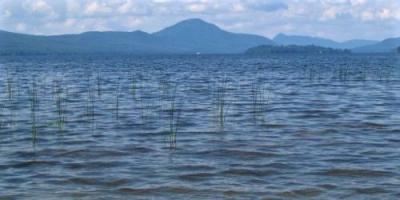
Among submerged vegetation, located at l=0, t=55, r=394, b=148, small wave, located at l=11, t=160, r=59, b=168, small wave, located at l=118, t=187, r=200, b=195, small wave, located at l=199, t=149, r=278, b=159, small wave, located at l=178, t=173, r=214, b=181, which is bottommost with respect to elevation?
small wave, located at l=118, t=187, r=200, b=195

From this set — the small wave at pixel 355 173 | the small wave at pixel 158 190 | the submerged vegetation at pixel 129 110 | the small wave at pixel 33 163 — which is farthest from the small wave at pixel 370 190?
the small wave at pixel 33 163

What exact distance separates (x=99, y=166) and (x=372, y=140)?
972 centimetres

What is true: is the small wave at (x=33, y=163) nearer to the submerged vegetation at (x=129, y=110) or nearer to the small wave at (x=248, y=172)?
the submerged vegetation at (x=129, y=110)

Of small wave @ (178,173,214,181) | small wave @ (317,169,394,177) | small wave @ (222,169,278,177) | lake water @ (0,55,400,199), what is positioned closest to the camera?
lake water @ (0,55,400,199)

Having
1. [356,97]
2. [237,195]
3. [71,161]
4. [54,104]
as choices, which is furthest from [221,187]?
[356,97]

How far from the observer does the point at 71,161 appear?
17.5 metres

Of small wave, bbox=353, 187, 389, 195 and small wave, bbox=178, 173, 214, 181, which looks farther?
small wave, bbox=178, 173, 214, 181

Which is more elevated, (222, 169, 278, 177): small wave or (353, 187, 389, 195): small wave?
(222, 169, 278, 177): small wave

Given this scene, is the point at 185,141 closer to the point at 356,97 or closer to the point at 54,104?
the point at 54,104

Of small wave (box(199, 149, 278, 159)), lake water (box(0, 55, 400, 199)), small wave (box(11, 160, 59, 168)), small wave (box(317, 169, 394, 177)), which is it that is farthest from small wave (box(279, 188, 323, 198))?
small wave (box(11, 160, 59, 168))

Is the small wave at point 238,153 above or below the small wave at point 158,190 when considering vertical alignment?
above

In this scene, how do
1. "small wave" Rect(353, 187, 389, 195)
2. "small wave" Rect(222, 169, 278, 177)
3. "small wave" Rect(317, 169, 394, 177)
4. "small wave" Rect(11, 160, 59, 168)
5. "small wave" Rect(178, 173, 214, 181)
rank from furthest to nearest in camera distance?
"small wave" Rect(11, 160, 59, 168), "small wave" Rect(222, 169, 278, 177), "small wave" Rect(317, 169, 394, 177), "small wave" Rect(178, 173, 214, 181), "small wave" Rect(353, 187, 389, 195)

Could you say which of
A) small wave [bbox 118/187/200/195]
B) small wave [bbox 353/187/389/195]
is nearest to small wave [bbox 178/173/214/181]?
small wave [bbox 118/187/200/195]

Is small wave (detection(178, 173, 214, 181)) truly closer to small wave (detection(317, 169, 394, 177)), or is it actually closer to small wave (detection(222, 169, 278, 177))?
small wave (detection(222, 169, 278, 177))
